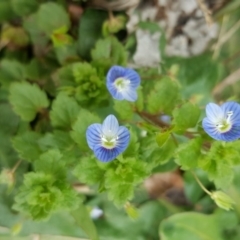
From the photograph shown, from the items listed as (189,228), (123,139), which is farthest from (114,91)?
(189,228)

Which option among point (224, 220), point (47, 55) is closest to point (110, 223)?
point (224, 220)

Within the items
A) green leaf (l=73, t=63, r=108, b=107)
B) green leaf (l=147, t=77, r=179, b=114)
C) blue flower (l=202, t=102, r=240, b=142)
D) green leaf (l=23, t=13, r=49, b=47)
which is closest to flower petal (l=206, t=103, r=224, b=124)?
blue flower (l=202, t=102, r=240, b=142)

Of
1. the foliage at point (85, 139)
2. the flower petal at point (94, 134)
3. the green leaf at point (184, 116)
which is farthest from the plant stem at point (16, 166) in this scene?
the green leaf at point (184, 116)

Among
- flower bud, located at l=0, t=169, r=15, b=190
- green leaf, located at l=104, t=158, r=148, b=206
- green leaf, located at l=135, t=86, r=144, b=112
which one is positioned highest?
green leaf, located at l=135, t=86, r=144, b=112

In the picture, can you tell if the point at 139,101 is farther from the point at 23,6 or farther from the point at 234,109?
the point at 23,6

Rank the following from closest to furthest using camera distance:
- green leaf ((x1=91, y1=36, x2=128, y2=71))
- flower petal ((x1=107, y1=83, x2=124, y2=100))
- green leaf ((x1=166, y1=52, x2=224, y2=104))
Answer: flower petal ((x1=107, y1=83, x2=124, y2=100)), green leaf ((x1=91, y1=36, x2=128, y2=71)), green leaf ((x1=166, y1=52, x2=224, y2=104))

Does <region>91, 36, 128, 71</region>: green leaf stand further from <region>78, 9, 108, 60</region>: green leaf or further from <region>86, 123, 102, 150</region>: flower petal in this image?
<region>86, 123, 102, 150</region>: flower petal
